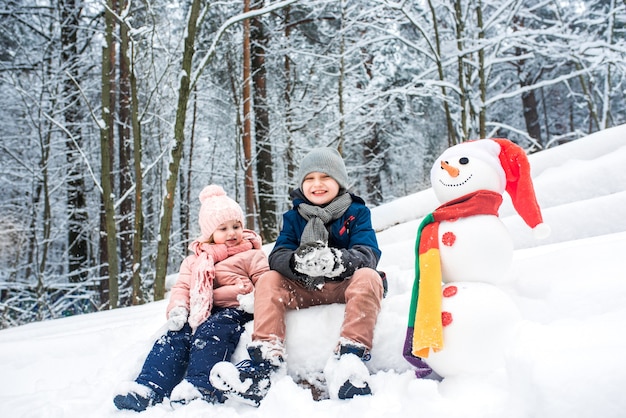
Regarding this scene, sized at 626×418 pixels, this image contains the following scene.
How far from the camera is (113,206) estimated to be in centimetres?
448

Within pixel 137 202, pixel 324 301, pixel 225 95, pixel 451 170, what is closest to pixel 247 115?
pixel 225 95

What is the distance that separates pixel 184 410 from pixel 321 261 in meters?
0.88

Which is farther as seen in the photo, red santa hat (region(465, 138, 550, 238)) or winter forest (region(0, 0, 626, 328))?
winter forest (region(0, 0, 626, 328))

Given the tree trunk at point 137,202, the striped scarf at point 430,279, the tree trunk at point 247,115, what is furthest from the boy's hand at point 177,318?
the tree trunk at point 247,115

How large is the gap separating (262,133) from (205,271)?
23.5 feet

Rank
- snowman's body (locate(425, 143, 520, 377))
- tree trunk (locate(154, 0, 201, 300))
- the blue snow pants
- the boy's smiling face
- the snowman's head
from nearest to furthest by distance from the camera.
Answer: snowman's body (locate(425, 143, 520, 377)), the snowman's head, the blue snow pants, the boy's smiling face, tree trunk (locate(154, 0, 201, 300))

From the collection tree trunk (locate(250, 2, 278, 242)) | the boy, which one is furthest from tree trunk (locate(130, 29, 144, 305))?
tree trunk (locate(250, 2, 278, 242))

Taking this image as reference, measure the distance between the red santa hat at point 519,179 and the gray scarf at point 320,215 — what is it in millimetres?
809

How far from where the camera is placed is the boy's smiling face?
2.39 m

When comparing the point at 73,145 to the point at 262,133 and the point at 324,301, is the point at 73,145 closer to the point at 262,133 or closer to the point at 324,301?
the point at 262,133

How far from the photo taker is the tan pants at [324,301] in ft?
6.00

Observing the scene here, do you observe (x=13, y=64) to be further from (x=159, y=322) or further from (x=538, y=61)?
(x=538, y=61)

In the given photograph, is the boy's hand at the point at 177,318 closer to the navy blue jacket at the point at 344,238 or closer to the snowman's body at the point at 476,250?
the navy blue jacket at the point at 344,238

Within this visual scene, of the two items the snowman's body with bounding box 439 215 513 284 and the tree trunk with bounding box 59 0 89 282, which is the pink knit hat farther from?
the tree trunk with bounding box 59 0 89 282
